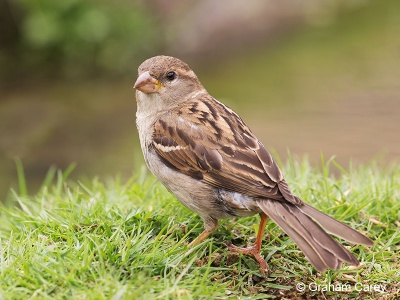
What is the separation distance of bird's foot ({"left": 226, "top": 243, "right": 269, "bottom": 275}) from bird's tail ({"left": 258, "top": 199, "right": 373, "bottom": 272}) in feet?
1.15

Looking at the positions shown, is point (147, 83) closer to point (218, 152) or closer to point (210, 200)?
point (218, 152)

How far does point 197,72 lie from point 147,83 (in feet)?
24.2

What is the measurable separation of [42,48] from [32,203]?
24.0ft

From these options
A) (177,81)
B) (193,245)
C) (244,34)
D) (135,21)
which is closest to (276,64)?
(244,34)

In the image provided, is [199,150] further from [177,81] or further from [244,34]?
[244,34]

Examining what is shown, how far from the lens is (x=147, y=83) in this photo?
485cm

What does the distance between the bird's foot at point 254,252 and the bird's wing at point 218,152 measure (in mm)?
404

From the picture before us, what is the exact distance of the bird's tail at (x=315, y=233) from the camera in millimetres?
3795

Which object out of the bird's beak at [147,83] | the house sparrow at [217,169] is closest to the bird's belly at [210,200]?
the house sparrow at [217,169]

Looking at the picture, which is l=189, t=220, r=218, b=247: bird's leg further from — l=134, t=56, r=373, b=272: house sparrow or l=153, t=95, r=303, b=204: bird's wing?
l=153, t=95, r=303, b=204: bird's wing

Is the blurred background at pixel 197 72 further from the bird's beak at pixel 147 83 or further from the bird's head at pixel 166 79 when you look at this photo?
the bird's beak at pixel 147 83

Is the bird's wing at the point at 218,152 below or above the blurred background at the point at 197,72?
above

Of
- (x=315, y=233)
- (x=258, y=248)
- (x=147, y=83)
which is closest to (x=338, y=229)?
(x=315, y=233)

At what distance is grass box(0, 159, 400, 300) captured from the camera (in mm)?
3877
